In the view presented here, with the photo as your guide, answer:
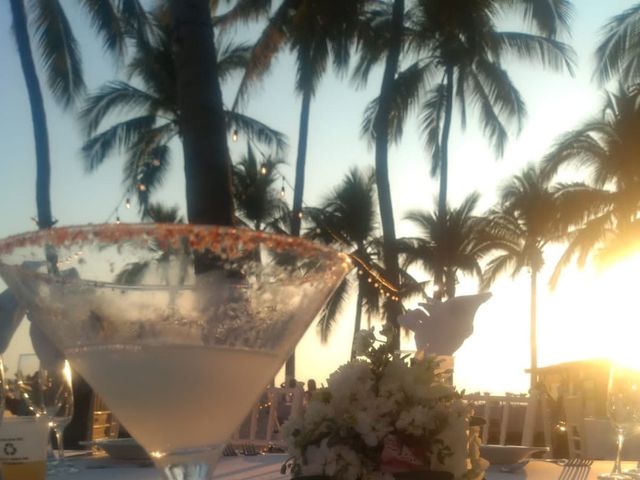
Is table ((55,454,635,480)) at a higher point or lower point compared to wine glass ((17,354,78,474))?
lower

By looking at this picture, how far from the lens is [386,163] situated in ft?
53.0

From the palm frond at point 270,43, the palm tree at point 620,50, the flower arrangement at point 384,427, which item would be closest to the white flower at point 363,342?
the flower arrangement at point 384,427

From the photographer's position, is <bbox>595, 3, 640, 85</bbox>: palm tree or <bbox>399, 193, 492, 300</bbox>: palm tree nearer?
<bbox>595, 3, 640, 85</bbox>: palm tree

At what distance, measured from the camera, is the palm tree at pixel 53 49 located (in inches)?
599

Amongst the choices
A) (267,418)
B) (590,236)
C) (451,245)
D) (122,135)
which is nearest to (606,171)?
(590,236)

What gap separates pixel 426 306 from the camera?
2.52 m

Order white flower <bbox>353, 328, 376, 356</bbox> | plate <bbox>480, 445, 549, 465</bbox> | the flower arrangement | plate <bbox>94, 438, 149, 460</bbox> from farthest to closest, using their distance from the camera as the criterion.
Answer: plate <bbox>94, 438, 149, 460</bbox> → plate <bbox>480, 445, 549, 465</bbox> → white flower <bbox>353, 328, 376, 356</bbox> → the flower arrangement

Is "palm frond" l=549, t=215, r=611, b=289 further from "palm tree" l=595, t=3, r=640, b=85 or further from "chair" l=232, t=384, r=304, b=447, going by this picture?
"chair" l=232, t=384, r=304, b=447

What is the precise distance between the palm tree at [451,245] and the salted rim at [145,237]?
23.7 metres

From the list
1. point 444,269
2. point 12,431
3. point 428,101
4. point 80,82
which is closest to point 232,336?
point 12,431

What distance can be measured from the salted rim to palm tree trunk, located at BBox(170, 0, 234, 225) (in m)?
4.04

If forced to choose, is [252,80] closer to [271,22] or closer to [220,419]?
[271,22]

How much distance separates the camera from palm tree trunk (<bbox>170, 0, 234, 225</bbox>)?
209 inches

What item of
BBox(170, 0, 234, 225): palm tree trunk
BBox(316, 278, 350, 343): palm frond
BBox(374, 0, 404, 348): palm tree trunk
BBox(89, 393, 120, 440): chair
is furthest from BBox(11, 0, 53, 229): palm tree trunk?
BBox(316, 278, 350, 343): palm frond
